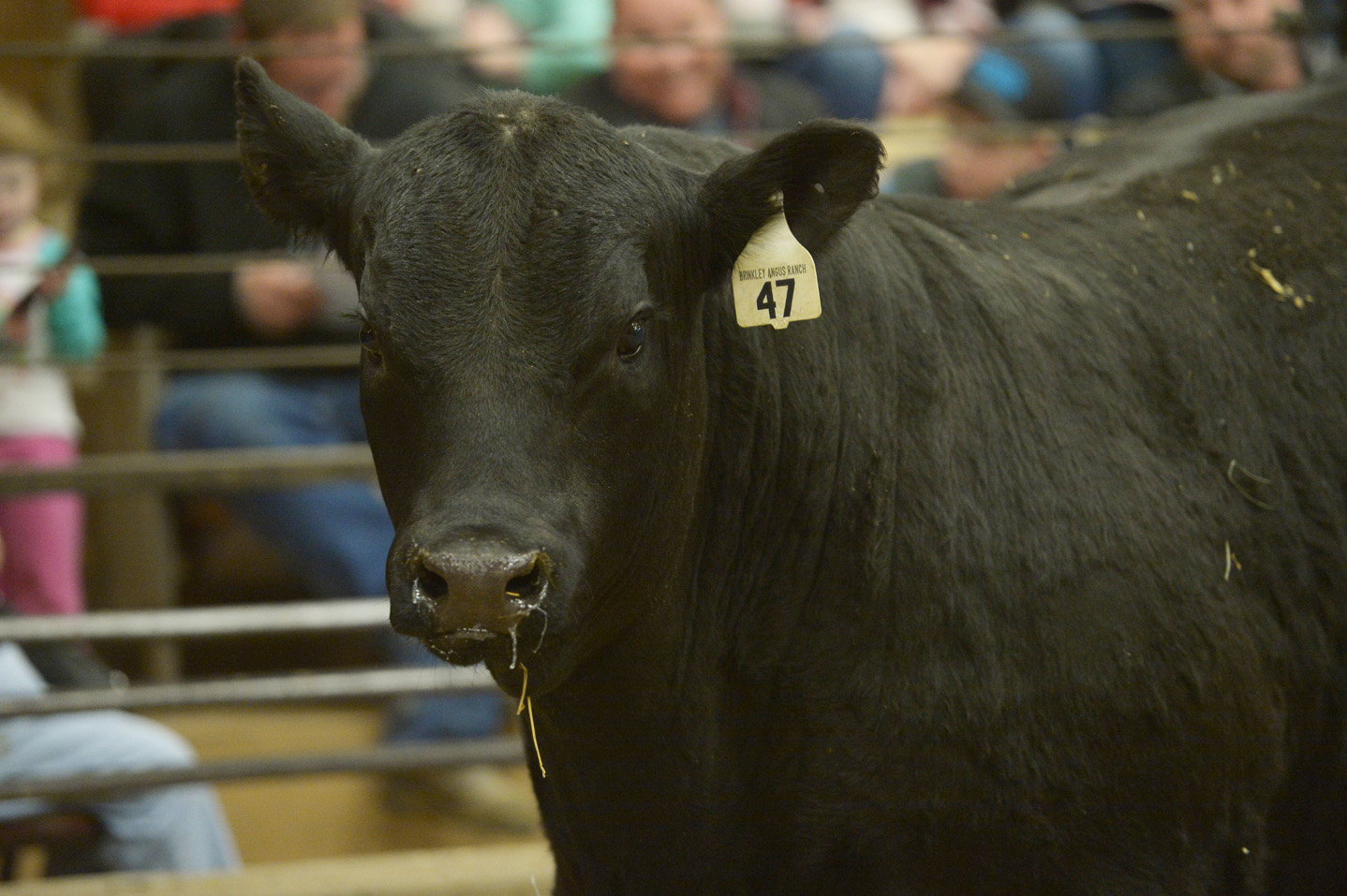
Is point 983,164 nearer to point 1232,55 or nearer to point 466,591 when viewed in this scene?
point 1232,55

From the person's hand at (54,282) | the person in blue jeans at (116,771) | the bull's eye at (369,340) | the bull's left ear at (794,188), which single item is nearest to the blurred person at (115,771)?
the person in blue jeans at (116,771)

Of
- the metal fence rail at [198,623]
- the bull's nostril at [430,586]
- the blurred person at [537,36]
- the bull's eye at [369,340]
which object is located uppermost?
the bull's eye at [369,340]

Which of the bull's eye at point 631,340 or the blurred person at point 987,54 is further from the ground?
the bull's eye at point 631,340

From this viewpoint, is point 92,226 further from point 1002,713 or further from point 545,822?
point 1002,713

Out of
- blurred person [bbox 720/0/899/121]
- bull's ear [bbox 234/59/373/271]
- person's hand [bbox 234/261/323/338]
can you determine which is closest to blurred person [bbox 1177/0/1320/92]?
blurred person [bbox 720/0/899/121]

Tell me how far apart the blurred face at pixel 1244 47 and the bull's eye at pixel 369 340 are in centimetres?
339

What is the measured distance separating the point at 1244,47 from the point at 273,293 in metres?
3.04

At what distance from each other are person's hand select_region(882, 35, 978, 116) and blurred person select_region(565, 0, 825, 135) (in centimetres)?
85

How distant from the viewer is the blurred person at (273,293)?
465 centimetres

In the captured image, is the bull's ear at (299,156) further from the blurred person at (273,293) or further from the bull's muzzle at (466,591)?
the blurred person at (273,293)

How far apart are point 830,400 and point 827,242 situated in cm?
27

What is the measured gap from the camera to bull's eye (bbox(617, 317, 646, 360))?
89.8 inches

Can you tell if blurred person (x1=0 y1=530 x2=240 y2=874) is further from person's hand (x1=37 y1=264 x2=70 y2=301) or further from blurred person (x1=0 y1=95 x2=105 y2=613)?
person's hand (x1=37 y1=264 x2=70 y2=301)

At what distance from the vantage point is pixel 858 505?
256 centimetres
